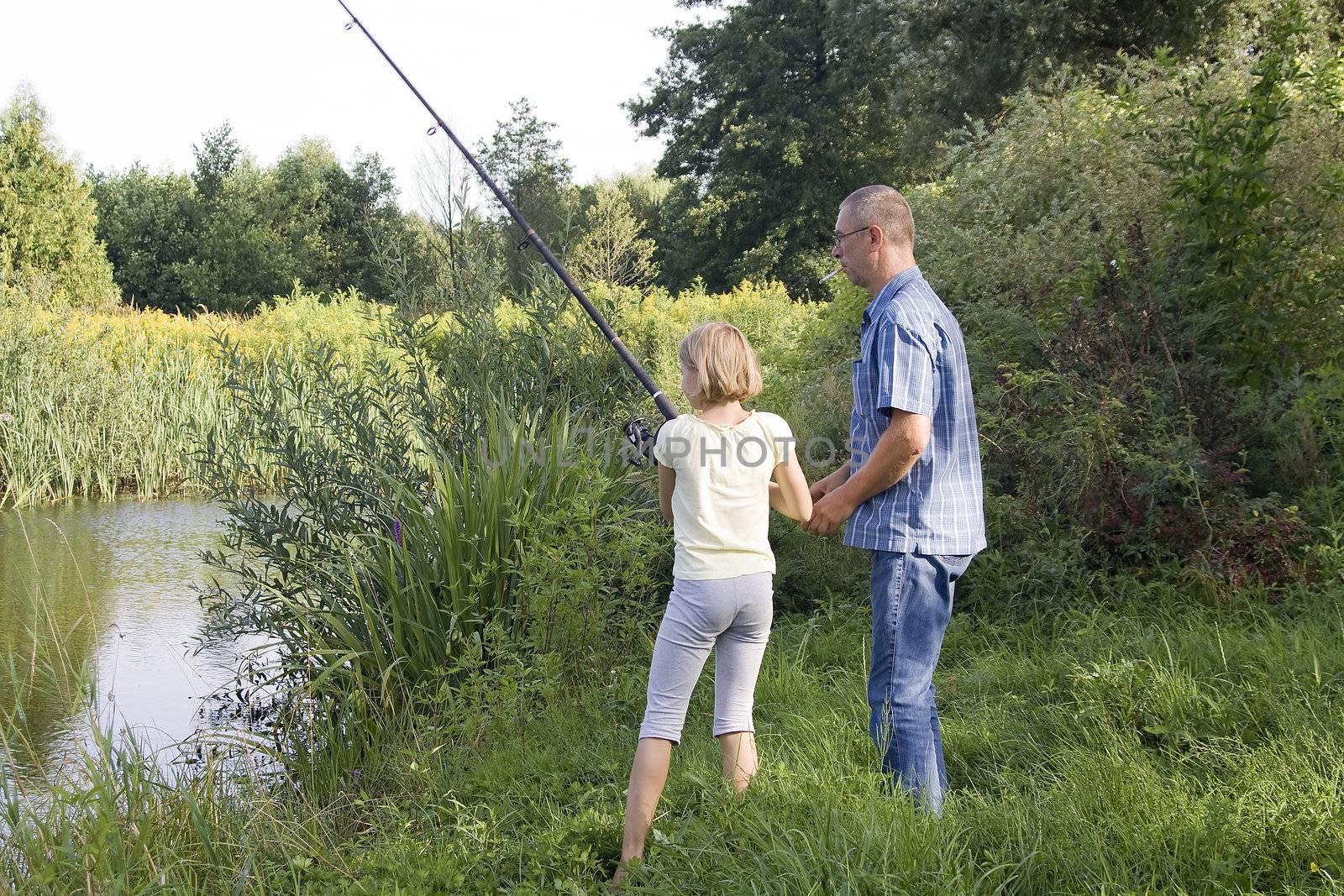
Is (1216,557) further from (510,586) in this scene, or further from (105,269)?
(105,269)

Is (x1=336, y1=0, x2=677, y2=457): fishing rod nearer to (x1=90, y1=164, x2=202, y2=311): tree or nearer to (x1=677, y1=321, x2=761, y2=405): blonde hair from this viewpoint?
(x1=677, y1=321, x2=761, y2=405): blonde hair

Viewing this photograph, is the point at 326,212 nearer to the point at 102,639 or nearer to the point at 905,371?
the point at 102,639

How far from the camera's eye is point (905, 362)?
271 centimetres

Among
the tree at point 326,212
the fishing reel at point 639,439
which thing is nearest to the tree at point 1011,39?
the fishing reel at point 639,439

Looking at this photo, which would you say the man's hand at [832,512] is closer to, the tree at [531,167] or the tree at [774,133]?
the tree at [531,167]

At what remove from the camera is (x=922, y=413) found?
2703mm

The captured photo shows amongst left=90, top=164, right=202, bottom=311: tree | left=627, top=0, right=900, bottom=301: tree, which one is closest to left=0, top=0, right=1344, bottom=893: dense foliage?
left=627, top=0, right=900, bottom=301: tree

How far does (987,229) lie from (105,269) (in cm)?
2798

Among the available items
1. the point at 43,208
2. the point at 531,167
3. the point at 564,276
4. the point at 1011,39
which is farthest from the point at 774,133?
the point at 564,276

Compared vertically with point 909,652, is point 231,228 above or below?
above

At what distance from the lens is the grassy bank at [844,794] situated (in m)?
2.53

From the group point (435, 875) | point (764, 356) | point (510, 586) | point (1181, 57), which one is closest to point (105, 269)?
point (764, 356)

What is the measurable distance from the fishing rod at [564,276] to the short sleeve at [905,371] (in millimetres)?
830

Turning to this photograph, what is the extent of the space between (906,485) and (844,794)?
82 cm
